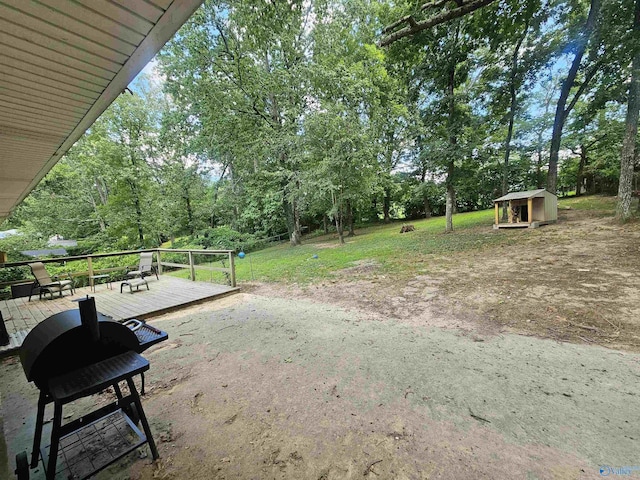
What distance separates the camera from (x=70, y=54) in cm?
181

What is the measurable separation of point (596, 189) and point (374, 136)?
1714 cm

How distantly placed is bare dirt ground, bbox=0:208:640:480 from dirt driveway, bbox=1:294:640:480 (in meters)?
0.01

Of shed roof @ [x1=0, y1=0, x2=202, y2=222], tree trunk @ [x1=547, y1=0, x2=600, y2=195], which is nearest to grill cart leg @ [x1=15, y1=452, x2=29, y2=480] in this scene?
shed roof @ [x1=0, y1=0, x2=202, y2=222]

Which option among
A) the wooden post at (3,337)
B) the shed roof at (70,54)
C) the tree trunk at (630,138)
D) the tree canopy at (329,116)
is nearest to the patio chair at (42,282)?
the wooden post at (3,337)

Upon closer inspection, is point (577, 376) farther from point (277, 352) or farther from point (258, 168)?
point (258, 168)

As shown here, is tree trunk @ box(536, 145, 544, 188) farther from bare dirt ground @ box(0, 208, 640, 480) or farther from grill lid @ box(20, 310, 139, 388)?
grill lid @ box(20, 310, 139, 388)

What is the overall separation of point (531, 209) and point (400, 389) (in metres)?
10.8

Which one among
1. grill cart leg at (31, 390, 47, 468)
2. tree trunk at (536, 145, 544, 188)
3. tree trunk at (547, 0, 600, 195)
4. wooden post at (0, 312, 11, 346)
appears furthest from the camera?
tree trunk at (536, 145, 544, 188)

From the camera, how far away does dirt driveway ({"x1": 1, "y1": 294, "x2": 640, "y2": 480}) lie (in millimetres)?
1628

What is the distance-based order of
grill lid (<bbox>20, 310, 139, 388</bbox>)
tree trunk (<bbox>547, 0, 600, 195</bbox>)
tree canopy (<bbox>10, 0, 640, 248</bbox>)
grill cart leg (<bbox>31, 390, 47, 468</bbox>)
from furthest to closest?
tree canopy (<bbox>10, 0, 640, 248</bbox>) < tree trunk (<bbox>547, 0, 600, 195</bbox>) < grill cart leg (<bbox>31, 390, 47, 468</bbox>) < grill lid (<bbox>20, 310, 139, 388</bbox>)

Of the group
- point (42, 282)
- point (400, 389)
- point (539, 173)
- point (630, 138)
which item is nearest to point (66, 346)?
point (400, 389)

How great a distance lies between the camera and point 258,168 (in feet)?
52.9

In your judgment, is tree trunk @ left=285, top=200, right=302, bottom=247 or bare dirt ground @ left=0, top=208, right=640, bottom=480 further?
tree trunk @ left=285, top=200, right=302, bottom=247

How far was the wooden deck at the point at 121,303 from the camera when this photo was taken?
4.50 metres
